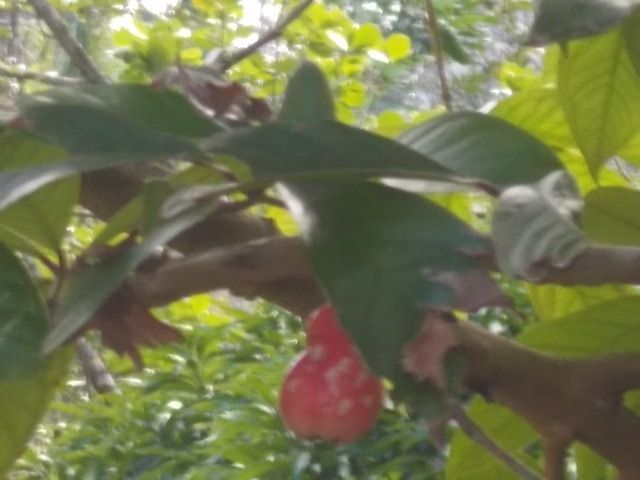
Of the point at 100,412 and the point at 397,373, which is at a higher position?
the point at 397,373

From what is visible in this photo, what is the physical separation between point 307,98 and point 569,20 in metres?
0.10

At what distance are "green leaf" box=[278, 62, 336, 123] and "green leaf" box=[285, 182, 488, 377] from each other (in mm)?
66

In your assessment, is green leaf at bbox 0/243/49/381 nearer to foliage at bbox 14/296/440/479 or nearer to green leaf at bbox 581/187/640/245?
green leaf at bbox 581/187/640/245

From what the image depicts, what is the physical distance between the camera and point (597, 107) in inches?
18.5

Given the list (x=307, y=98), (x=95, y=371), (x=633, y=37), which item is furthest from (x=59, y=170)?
(x=95, y=371)

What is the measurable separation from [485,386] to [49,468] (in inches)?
43.8

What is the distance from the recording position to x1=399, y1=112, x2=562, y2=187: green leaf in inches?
12.6

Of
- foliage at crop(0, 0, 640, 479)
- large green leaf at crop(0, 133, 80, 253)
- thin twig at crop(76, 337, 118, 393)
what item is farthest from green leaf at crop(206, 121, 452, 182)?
thin twig at crop(76, 337, 118, 393)

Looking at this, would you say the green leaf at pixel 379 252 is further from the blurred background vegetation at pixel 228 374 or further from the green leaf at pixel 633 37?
the blurred background vegetation at pixel 228 374

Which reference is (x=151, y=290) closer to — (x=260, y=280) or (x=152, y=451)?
(x=260, y=280)

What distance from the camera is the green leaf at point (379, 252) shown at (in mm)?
260

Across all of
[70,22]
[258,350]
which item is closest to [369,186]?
[258,350]

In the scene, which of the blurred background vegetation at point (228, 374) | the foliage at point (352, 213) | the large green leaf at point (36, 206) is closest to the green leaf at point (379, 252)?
the foliage at point (352, 213)

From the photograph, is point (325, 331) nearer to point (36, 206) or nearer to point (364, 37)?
point (36, 206)
